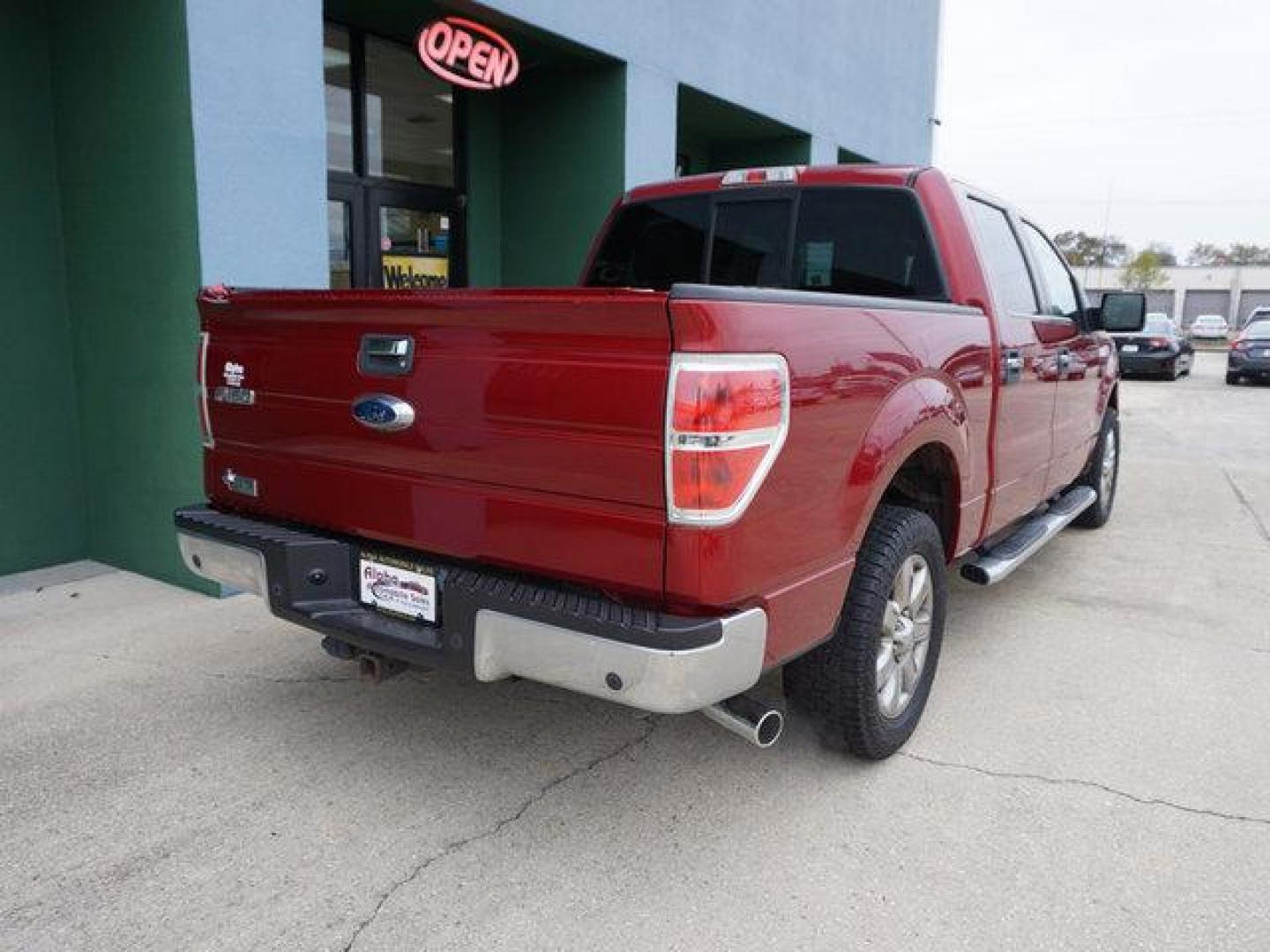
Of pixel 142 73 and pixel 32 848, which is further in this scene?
pixel 142 73

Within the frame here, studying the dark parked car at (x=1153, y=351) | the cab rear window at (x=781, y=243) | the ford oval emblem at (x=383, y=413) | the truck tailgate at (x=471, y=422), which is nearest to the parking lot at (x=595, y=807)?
the truck tailgate at (x=471, y=422)

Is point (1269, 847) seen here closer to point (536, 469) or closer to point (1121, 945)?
point (1121, 945)

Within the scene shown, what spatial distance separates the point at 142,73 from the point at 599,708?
3.85 m

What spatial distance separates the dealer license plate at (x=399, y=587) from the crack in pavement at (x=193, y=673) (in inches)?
48.3

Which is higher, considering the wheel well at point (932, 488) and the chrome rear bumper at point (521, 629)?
the wheel well at point (932, 488)

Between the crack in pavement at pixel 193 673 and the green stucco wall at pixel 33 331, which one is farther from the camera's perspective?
the green stucco wall at pixel 33 331

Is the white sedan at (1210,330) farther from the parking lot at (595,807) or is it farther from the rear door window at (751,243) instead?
the rear door window at (751,243)

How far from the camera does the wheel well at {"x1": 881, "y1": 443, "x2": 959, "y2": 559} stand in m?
3.55

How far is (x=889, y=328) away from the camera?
299cm

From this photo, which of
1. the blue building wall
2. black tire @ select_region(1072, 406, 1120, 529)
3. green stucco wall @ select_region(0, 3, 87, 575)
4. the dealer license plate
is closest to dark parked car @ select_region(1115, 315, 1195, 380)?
black tire @ select_region(1072, 406, 1120, 529)

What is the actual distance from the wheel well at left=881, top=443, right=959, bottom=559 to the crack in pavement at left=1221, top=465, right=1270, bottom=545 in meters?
4.37

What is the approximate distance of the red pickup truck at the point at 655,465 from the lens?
235 cm

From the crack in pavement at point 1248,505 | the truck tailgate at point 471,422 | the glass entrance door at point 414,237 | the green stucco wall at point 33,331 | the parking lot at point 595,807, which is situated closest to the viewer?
the truck tailgate at point 471,422

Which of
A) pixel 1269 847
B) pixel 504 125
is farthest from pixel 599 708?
pixel 504 125
